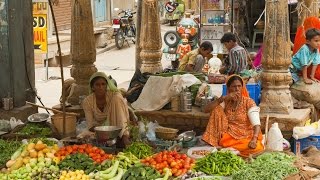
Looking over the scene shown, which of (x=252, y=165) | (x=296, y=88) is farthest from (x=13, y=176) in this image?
(x=296, y=88)

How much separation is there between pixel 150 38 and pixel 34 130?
308 centimetres

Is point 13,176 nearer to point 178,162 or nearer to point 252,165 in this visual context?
point 178,162

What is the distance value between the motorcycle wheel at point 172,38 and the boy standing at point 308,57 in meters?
6.35

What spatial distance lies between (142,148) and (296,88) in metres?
2.71

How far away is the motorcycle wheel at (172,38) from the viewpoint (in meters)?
13.7

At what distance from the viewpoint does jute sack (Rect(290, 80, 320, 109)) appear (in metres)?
7.37

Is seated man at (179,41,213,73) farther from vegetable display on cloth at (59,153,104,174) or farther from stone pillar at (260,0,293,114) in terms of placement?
vegetable display on cloth at (59,153,104,174)

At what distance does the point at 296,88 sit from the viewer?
7477 mm

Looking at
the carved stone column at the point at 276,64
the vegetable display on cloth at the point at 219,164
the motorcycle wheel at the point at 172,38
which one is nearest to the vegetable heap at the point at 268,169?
the vegetable display on cloth at the point at 219,164

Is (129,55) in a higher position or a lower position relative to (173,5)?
lower

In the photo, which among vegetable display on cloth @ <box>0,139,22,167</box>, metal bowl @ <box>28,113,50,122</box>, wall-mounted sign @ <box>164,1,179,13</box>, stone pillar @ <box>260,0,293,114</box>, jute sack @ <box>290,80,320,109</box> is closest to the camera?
vegetable display on cloth @ <box>0,139,22,167</box>

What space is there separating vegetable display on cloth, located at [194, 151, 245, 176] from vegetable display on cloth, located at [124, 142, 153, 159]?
618mm

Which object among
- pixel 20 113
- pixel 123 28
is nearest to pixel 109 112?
pixel 20 113

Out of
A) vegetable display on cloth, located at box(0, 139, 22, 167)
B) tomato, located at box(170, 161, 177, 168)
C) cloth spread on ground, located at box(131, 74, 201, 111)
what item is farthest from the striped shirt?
vegetable display on cloth, located at box(0, 139, 22, 167)
